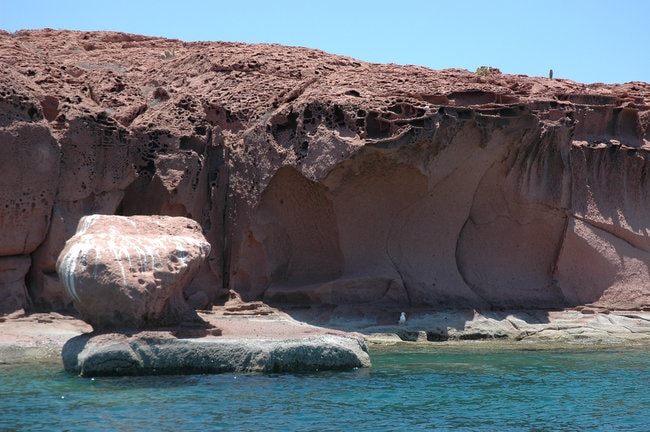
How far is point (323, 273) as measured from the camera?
52.9 ft

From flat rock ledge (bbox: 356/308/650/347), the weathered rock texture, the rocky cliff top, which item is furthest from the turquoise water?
the rocky cliff top

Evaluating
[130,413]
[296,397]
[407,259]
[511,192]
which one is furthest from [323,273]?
[130,413]

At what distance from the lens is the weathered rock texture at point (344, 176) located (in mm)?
15102

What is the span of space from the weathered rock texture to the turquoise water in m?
3.34

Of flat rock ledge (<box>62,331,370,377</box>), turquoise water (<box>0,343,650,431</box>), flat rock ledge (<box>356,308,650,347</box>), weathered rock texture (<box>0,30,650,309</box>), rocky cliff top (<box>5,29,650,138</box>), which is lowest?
turquoise water (<box>0,343,650,431</box>)

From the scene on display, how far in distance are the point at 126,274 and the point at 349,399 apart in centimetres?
278

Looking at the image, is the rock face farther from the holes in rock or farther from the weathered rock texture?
the holes in rock

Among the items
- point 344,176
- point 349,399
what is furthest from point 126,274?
point 344,176

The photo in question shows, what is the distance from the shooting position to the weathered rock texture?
1510 centimetres

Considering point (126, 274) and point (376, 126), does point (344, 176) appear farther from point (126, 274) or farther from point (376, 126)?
point (126, 274)

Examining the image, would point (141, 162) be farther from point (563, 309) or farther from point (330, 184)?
point (563, 309)

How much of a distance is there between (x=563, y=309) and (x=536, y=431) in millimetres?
7060

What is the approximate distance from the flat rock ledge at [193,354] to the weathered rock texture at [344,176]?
3610 millimetres

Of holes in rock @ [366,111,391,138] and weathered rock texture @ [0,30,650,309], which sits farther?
holes in rock @ [366,111,391,138]
